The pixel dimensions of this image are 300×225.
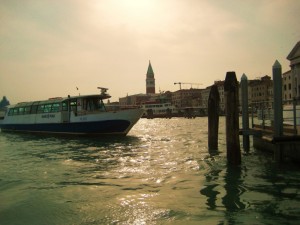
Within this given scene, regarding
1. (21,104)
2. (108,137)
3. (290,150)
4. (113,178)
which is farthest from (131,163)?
(21,104)

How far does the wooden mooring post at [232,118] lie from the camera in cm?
1151

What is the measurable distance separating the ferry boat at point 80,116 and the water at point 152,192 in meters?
13.1

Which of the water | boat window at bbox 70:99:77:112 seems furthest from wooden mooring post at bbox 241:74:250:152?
boat window at bbox 70:99:77:112

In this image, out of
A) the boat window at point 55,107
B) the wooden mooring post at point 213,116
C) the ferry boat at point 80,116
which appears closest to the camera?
the wooden mooring post at point 213,116

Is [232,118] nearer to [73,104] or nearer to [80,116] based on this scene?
[80,116]

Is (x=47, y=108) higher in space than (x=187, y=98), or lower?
lower

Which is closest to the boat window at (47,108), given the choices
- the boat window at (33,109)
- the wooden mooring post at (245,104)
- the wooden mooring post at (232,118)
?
the boat window at (33,109)

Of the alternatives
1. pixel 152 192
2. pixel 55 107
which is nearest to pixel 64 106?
pixel 55 107

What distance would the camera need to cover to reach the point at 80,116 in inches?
1106

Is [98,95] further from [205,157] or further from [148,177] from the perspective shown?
[148,177]

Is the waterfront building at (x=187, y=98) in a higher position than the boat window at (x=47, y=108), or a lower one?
higher

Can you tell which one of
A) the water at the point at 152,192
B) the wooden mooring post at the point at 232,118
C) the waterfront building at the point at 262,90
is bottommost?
the water at the point at 152,192

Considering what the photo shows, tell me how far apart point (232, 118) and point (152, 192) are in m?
4.49

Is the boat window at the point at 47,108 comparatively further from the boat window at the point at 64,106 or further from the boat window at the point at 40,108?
the boat window at the point at 64,106
